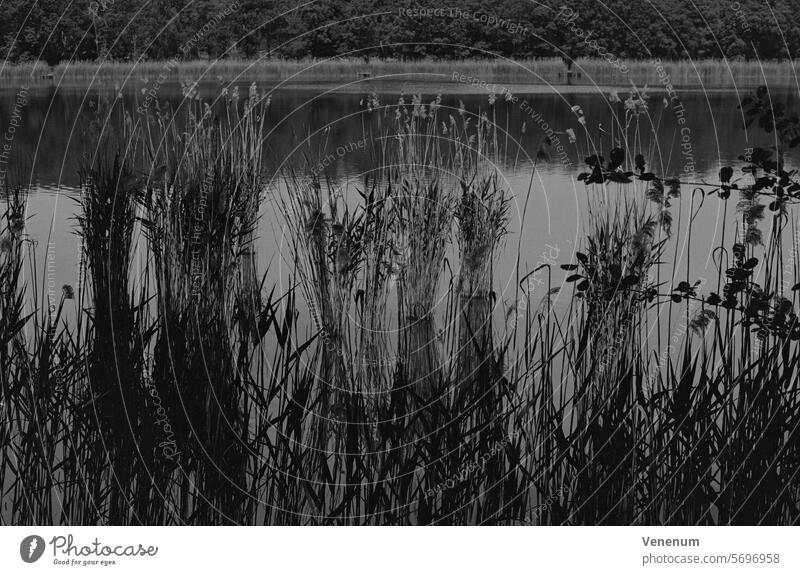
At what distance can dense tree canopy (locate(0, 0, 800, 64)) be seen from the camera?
15.6 feet

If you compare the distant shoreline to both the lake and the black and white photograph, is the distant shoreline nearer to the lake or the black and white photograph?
the lake

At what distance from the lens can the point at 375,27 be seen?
5.44 m

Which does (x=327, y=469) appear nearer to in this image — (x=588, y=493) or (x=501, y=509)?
(x=501, y=509)

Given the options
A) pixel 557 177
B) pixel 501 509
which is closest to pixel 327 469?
pixel 501 509

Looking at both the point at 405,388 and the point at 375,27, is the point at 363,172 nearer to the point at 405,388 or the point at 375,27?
the point at 375,27

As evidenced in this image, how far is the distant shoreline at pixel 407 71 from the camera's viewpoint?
5387 millimetres
